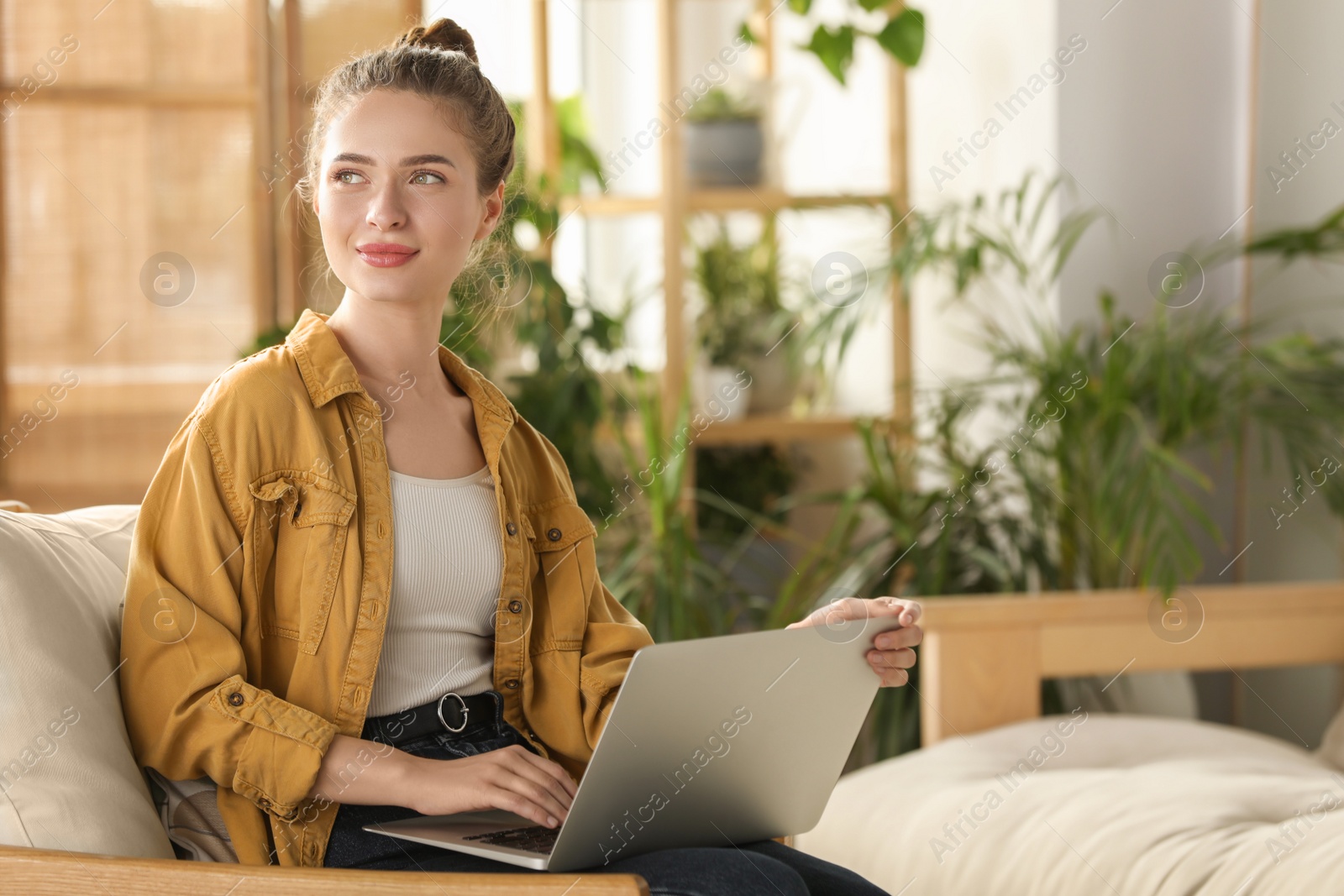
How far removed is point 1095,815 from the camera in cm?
157

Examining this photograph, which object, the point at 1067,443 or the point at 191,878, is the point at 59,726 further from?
the point at 1067,443

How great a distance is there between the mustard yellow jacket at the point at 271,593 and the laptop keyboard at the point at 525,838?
113mm

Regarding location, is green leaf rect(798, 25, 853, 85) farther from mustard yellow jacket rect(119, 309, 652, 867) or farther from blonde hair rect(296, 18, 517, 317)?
mustard yellow jacket rect(119, 309, 652, 867)

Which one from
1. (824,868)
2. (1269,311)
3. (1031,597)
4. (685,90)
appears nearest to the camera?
(824,868)

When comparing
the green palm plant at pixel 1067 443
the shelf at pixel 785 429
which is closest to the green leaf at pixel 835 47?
the green palm plant at pixel 1067 443

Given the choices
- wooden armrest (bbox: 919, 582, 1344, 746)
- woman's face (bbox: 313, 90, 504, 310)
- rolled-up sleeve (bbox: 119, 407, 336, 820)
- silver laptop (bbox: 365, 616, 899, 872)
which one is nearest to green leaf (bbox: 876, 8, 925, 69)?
wooden armrest (bbox: 919, 582, 1344, 746)

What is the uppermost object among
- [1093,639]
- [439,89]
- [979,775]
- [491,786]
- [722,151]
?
[722,151]

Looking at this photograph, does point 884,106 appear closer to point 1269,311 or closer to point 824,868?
point 1269,311

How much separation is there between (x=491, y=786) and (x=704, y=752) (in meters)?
0.17

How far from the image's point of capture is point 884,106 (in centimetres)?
313

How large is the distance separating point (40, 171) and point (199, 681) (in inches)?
70.8

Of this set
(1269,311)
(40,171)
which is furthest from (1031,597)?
(40,171)

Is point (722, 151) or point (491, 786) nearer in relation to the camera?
point (491, 786)

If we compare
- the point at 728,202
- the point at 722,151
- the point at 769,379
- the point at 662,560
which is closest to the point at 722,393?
the point at 769,379
